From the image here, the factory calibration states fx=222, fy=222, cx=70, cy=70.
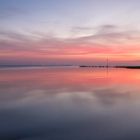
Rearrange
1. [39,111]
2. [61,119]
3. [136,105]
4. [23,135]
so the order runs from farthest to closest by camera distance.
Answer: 1. [136,105]
2. [39,111]
3. [61,119]
4. [23,135]

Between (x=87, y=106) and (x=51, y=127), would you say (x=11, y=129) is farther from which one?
(x=87, y=106)

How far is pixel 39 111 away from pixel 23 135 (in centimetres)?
361

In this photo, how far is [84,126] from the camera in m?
8.08

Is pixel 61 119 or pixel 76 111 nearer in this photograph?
pixel 61 119

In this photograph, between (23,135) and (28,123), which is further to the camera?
(28,123)

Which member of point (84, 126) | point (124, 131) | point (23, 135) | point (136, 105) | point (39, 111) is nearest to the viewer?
point (23, 135)

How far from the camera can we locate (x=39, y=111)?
1051cm

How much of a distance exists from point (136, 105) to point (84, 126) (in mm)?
5060

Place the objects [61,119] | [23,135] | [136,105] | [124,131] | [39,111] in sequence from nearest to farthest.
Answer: [23,135] < [124,131] < [61,119] < [39,111] < [136,105]

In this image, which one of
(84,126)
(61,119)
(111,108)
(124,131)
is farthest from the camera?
(111,108)

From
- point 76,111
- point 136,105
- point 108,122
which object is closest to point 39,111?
point 76,111

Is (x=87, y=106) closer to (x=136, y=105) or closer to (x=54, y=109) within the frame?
(x=54, y=109)

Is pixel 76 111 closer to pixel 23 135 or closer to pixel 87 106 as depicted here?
pixel 87 106

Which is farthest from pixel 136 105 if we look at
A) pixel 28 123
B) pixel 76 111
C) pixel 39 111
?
pixel 28 123
